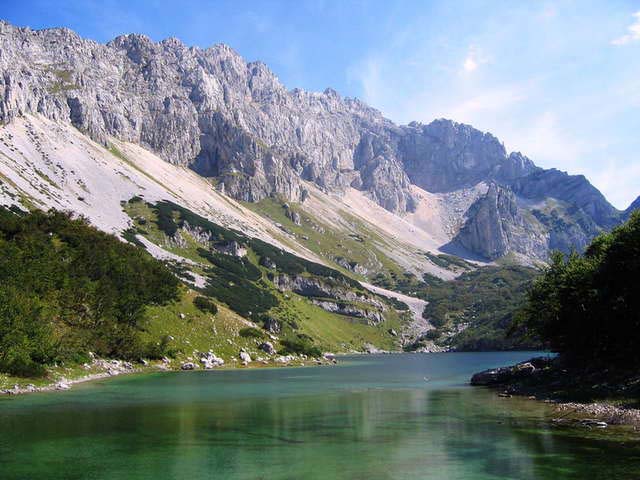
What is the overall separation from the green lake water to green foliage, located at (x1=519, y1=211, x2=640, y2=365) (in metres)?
14.8

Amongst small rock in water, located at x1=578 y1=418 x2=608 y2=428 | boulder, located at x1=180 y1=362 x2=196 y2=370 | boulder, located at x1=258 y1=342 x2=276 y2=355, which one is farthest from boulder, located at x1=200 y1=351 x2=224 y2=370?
small rock in water, located at x1=578 y1=418 x2=608 y2=428

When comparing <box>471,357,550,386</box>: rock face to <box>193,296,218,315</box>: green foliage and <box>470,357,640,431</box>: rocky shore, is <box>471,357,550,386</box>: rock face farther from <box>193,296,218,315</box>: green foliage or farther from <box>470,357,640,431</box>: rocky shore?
<box>193,296,218,315</box>: green foliage

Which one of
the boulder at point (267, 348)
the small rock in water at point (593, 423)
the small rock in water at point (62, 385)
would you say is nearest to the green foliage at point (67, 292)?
the small rock in water at point (62, 385)

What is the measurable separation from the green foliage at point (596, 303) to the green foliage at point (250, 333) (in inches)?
2871

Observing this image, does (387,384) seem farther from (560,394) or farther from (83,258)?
(83,258)

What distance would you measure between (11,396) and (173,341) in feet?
180

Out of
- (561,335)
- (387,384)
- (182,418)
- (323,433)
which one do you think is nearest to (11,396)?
(182,418)

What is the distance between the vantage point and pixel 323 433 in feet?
139

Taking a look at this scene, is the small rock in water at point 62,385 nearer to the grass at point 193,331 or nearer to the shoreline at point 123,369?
the shoreline at point 123,369

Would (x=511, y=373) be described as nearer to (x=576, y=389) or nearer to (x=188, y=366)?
(x=576, y=389)

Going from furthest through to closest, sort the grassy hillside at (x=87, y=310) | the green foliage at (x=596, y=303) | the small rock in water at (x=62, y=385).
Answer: the grassy hillside at (x=87, y=310), the small rock in water at (x=62, y=385), the green foliage at (x=596, y=303)

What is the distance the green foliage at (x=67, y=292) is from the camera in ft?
229

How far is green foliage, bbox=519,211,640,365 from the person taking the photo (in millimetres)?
60594

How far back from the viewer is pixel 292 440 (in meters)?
A: 39.3
